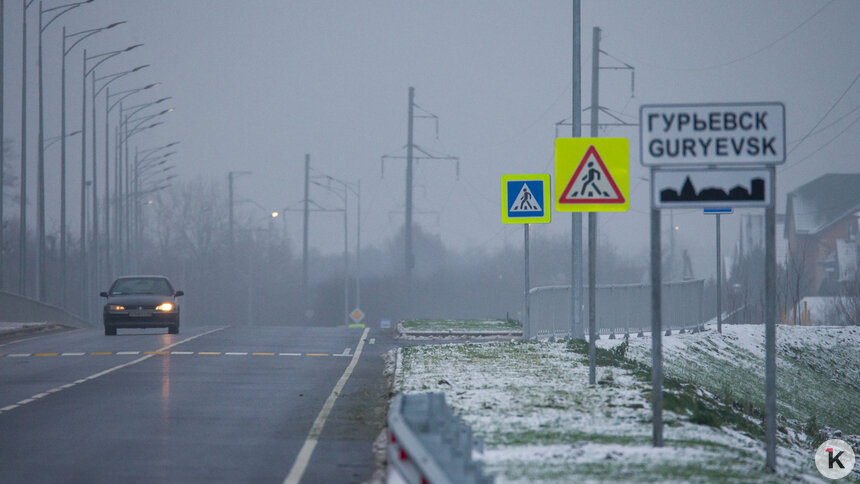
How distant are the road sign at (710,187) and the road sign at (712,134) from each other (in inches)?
5.1

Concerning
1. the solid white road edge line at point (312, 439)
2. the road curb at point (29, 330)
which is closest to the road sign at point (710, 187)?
the solid white road edge line at point (312, 439)

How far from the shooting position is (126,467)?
1065 centimetres

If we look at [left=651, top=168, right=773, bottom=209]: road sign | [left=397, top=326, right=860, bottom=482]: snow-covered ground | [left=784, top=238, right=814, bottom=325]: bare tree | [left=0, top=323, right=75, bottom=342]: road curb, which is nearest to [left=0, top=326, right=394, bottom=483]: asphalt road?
[left=397, top=326, right=860, bottom=482]: snow-covered ground

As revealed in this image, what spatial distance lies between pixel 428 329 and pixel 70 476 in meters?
25.9

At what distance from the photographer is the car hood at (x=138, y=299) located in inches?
1309

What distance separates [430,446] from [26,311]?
3625 cm

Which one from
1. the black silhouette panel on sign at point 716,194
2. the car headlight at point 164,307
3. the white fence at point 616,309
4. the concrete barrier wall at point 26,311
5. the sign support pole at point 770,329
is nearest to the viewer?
the sign support pole at point 770,329

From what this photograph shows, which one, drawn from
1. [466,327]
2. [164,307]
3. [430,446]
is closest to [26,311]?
[164,307]

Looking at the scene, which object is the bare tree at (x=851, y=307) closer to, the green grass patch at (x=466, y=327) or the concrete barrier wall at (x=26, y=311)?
the green grass patch at (x=466, y=327)

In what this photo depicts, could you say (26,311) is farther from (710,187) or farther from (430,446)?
(430,446)

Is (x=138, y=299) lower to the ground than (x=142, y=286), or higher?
lower

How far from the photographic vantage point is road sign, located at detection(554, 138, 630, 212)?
15773mm

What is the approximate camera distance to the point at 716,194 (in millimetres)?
10781

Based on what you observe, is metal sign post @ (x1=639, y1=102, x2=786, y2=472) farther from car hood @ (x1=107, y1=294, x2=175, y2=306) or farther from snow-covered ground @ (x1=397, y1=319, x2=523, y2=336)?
car hood @ (x1=107, y1=294, x2=175, y2=306)
